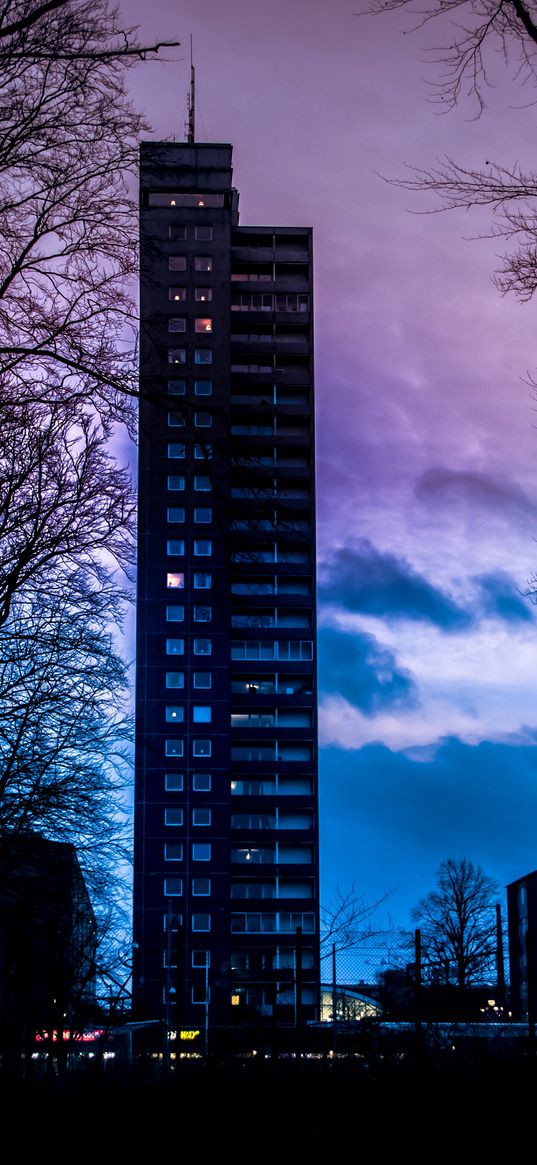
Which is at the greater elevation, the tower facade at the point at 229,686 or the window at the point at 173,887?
the tower facade at the point at 229,686

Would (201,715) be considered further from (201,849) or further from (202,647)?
(201,849)

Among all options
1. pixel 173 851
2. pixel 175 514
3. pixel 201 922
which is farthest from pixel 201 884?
pixel 175 514

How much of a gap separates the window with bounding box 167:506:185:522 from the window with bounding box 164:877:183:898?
80.6 feet

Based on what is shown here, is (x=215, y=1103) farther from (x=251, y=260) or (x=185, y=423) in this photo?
(x=251, y=260)

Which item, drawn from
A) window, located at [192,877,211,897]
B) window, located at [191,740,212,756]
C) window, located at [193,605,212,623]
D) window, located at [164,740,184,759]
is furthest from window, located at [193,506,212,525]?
window, located at [193,605,212,623]

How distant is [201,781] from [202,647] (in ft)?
30.0

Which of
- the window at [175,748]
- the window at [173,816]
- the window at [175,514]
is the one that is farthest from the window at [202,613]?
the window at [175,514]

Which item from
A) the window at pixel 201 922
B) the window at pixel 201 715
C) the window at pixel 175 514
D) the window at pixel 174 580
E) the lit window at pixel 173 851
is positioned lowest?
the window at pixel 201 922

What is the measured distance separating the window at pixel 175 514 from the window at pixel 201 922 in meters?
27.0

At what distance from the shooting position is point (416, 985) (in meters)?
15.3

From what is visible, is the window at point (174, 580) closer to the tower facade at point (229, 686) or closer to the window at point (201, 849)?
the tower facade at point (229, 686)

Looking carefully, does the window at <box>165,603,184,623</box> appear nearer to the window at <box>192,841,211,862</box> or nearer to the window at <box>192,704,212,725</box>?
the window at <box>192,704,212,725</box>

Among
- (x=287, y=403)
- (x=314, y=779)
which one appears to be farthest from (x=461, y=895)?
(x=287, y=403)

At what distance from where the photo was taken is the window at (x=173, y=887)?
264 feet
